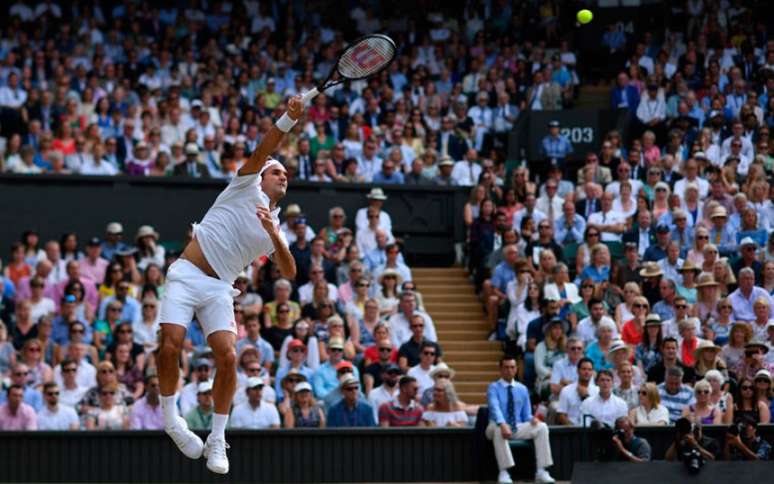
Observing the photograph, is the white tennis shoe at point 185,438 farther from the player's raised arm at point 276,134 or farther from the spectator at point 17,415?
the spectator at point 17,415

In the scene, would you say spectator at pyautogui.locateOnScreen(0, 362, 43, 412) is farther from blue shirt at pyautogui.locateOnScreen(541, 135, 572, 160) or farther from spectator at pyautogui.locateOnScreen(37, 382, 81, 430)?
blue shirt at pyautogui.locateOnScreen(541, 135, 572, 160)

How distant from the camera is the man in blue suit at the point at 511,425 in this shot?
1669 centimetres

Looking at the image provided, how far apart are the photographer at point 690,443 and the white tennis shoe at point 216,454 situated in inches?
219

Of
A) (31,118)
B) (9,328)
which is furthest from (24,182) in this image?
(9,328)

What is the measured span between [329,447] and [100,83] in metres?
9.36

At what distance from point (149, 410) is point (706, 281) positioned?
21.8 feet

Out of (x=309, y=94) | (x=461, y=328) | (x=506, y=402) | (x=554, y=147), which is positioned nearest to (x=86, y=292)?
(x=461, y=328)

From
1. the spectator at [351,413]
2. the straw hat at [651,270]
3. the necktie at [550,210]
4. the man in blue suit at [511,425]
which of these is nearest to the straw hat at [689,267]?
the straw hat at [651,270]

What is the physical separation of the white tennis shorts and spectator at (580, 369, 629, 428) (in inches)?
264

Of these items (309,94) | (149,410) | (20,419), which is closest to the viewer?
(309,94)

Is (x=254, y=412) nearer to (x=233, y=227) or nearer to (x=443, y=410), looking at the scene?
(x=443, y=410)

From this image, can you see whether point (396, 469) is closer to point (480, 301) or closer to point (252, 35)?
point (480, 301)

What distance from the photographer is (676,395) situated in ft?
58.1

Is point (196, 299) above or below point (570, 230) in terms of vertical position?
below
